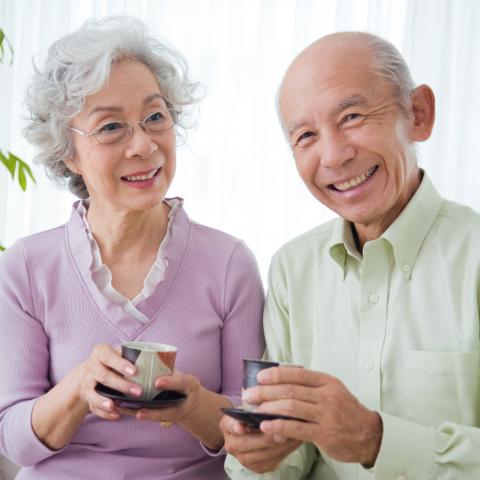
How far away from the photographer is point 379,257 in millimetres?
1680

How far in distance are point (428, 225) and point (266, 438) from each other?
0.63 meters

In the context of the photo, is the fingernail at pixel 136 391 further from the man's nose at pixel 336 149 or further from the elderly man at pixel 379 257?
the man's nose at pixel 336 149

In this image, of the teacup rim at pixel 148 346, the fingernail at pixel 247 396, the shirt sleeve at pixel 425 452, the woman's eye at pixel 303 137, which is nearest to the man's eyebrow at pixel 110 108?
the woman's eye at pixel 303 137

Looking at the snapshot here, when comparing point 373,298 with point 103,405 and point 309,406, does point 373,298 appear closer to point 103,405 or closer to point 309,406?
point 309,406

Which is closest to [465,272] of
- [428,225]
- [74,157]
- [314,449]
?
[428,225]

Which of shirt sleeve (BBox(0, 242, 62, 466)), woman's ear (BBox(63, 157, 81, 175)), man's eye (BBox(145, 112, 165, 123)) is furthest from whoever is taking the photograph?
woman's ear (BBox(63, 157, 81, 175))

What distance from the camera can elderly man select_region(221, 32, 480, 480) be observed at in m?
1.57

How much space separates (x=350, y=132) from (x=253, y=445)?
0.70 meters

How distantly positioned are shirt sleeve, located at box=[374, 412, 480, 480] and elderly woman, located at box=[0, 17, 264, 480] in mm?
497

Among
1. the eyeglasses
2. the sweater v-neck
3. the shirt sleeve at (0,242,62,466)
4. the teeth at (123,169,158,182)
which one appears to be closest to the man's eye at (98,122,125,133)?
the eyeglasses

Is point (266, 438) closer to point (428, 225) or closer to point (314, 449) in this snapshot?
point (314, 449)

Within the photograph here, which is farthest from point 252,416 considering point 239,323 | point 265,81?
point 265,81

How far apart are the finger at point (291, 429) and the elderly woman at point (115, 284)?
1.48 feet

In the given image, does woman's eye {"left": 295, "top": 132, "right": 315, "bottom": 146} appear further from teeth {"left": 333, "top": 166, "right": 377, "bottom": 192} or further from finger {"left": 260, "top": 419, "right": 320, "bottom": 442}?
finger {"left": 260, "top": 419, "right": 320, "bottom": 442}
